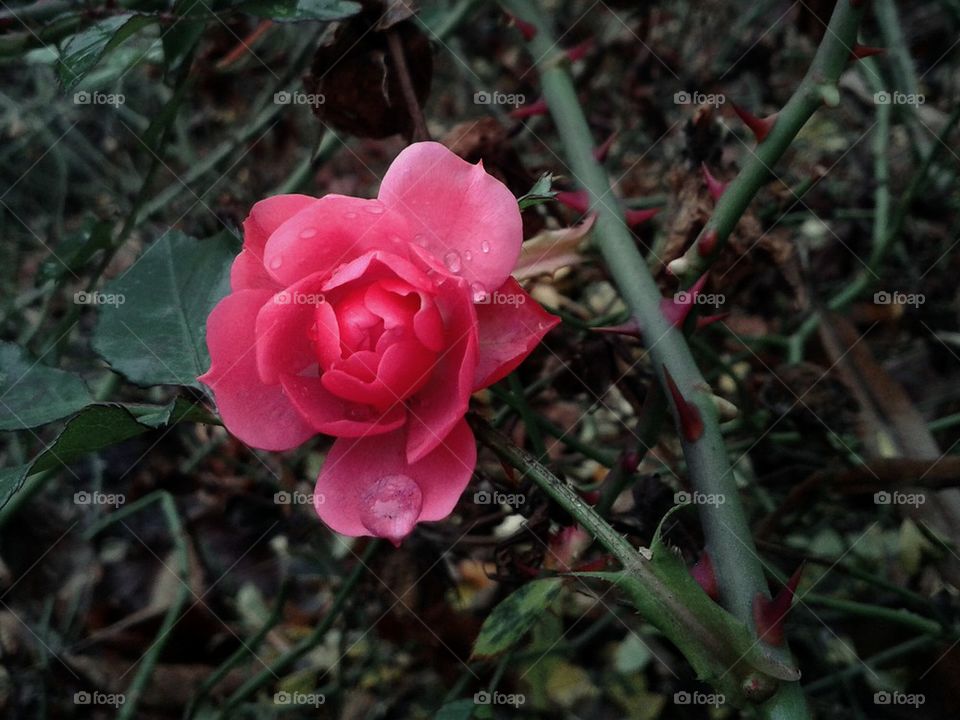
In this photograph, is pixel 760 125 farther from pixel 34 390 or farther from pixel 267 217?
pixel 34 390

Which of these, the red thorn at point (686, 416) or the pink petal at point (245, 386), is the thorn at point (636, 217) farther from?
the pink petal at point (245, 386)

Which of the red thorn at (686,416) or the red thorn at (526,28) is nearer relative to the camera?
the red thorn at (686,416)

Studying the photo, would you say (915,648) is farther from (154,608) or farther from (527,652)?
(154,608)

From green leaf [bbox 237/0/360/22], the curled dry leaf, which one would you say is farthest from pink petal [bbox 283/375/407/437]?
green leaf [bbox 237/0/360/22]

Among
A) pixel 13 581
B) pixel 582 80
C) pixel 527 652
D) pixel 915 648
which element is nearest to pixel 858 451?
pixel 915 648

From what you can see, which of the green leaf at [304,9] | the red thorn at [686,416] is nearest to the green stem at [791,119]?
the red thorn at [686,416]

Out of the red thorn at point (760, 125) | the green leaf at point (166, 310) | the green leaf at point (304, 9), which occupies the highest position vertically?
the green leaf at point (304, 9)

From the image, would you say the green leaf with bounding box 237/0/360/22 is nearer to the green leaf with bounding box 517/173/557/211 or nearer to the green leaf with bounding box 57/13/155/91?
the green leaf with bounding box 57/13/155/91

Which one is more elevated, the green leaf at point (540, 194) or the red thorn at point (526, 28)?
the green leaf at point (540, 194)
